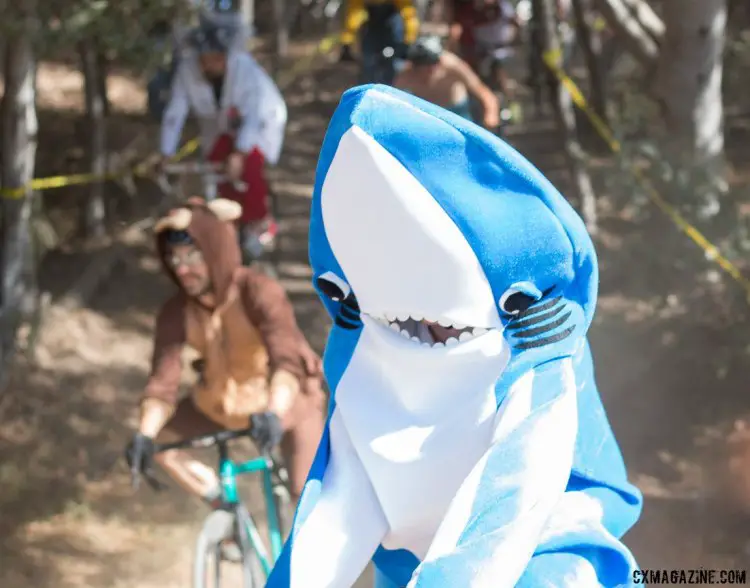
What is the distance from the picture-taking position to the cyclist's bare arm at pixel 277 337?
349 cm

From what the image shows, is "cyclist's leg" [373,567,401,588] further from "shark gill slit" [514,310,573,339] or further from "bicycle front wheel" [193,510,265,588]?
"bicycle front wheel" [193,510,265,588]

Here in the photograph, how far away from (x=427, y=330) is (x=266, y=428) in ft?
A: 4.95

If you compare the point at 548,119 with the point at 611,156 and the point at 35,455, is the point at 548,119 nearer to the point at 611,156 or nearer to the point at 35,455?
the point at 611,156

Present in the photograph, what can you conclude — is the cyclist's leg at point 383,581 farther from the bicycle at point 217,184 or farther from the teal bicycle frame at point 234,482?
the bicycle at point 217,184

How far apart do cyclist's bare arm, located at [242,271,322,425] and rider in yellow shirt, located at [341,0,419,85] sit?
4966 millimetres

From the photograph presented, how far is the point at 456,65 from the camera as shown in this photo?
20.4 feet

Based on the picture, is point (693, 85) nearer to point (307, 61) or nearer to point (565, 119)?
point (565, 119)

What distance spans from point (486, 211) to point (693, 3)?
14.5 ft

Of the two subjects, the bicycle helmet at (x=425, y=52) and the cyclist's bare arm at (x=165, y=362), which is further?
the bicycle helmet at (x=425, y=52)

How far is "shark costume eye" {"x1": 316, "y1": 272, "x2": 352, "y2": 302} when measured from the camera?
208cm

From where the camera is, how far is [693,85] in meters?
5.98

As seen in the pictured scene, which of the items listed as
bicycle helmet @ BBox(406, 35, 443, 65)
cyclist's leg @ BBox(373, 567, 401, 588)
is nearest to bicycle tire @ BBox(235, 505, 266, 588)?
cyclist's leg @ BBox(373, 567, 401, 588)

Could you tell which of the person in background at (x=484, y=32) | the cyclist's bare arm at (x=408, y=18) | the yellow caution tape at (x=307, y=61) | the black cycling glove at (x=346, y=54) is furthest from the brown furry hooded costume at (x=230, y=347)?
the black cycling glove at (x=346, y=54)

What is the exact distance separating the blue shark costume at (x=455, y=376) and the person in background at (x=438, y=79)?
4240 millimetres
